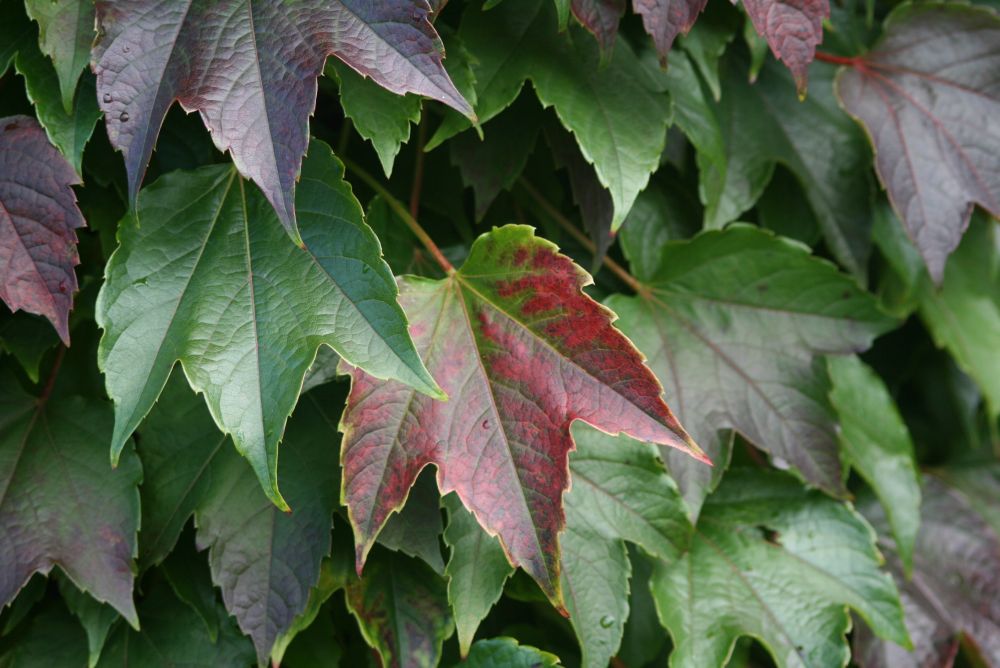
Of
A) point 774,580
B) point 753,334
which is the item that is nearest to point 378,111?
point 753,334

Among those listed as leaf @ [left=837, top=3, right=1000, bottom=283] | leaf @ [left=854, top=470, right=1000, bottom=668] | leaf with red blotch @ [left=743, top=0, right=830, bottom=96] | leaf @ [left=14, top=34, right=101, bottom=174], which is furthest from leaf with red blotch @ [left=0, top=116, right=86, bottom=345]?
leaf @ [left=854, top=470, right=1000, bottom=668]

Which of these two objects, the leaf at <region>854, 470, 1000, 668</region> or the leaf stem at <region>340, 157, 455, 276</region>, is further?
the leaf at <region>854, 470, 1000, 668</region>

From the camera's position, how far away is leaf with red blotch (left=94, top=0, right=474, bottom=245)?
57 centimetres

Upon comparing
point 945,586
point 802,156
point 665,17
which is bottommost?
point 945,586

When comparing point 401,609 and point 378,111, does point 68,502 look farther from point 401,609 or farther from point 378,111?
point 378,111

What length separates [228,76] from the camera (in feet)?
1.96

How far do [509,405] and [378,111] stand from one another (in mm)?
267

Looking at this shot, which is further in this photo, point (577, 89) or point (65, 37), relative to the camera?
point (577, 89)

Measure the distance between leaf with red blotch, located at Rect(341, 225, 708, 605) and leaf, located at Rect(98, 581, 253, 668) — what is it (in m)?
0.24

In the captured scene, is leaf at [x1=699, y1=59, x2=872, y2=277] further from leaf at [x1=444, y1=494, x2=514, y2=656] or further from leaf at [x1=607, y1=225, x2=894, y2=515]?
leaf at [x1=444, y1=494, x2=514, y2=656]

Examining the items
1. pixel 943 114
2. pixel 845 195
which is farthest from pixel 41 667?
pixel 943 114

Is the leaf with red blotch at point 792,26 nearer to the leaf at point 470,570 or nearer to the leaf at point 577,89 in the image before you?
the leaf at point 577,89

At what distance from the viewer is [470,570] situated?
70 centimetres

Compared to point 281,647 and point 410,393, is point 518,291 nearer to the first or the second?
point 410,393
